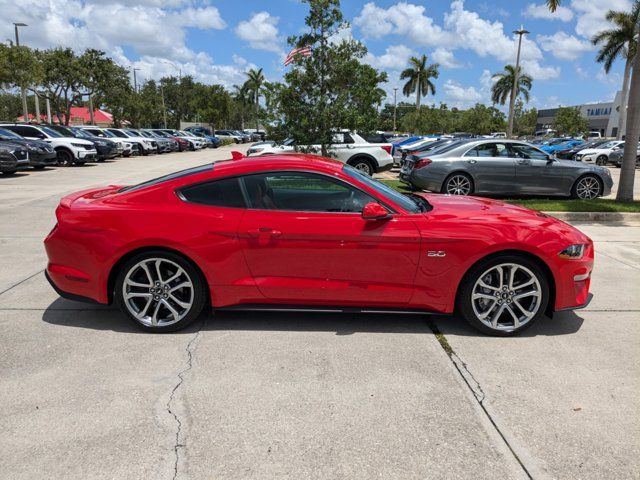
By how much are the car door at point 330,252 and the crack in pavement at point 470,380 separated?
46cm

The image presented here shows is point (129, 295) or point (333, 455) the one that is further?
point (129, 295)

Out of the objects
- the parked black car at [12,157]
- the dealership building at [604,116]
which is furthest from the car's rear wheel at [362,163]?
the dealership building at [604,116]

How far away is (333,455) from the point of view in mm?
2654

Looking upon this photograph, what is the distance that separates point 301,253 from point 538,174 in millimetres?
9492

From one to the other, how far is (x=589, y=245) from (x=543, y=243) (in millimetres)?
537

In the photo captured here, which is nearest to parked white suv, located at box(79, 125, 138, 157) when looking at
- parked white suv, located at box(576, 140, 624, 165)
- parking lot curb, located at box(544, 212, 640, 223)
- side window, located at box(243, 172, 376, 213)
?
parking lot curb, located at box(544, 212, 640, 223)

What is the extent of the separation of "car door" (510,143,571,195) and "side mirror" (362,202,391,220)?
8.89 meters

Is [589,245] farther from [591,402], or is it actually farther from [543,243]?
[591,402]

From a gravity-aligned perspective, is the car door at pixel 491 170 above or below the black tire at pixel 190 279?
above

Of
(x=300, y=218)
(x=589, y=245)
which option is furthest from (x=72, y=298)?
(x=589, y=245)

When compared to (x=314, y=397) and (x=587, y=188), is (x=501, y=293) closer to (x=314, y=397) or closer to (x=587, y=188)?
(x=314, y=397)

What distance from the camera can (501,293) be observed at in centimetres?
411

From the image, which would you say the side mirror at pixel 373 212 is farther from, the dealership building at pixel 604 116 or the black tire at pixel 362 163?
the dealership building at pixel 604 116

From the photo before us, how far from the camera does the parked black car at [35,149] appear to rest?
18.0m
